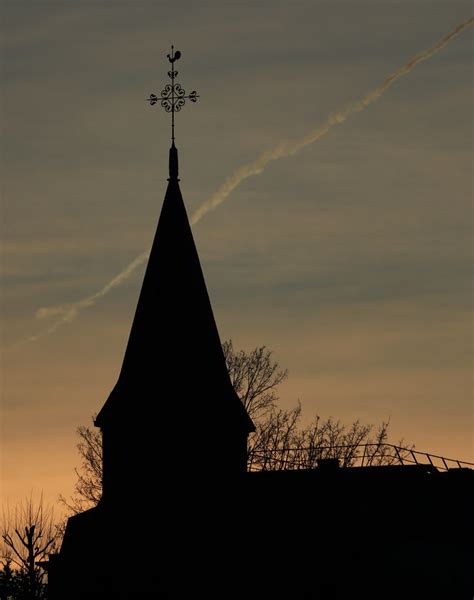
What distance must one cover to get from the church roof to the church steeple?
0.10ft

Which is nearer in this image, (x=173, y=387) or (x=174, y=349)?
(x=173, y=387)

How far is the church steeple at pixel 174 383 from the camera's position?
150 ft

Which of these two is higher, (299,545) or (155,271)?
(155,271)

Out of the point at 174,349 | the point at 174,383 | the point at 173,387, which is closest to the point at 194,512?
the point at 173,387

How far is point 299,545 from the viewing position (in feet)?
154

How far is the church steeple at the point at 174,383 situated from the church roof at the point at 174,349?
31 mm

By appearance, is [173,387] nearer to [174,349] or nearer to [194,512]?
[174,349]

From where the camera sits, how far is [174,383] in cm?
4559

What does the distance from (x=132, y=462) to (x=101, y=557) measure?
11.7 ft

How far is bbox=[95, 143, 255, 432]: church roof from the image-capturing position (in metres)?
45.7

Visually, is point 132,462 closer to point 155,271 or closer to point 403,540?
point 155,271

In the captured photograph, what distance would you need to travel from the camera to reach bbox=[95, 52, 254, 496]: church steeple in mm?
45688

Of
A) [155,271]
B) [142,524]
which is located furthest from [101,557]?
[155,271]

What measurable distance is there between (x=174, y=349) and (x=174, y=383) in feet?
3.42
